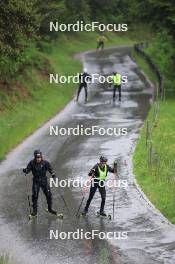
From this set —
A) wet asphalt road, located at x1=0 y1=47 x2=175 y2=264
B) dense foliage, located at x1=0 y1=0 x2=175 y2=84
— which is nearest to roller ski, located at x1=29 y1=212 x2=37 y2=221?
wet asphalt road, located at x1=0 y1=47 x2=175 y2=264

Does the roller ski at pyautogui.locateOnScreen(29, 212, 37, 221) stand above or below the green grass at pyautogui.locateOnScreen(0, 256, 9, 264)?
above

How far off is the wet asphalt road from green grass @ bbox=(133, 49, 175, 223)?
0.38 m

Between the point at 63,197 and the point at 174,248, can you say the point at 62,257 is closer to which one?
the point at 174,248

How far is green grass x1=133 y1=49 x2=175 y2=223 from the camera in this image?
1995 centimetres

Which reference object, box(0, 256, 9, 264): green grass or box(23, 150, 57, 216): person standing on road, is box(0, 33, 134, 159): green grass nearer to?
box(23, 150, 57, 216): person standing on road

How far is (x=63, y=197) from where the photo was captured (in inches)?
813

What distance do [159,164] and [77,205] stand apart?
4.90 meters

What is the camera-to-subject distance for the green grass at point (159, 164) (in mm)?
19953

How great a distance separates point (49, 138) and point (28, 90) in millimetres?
7626

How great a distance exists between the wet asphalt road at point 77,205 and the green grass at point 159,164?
0.38m

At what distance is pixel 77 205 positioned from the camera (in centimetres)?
1975

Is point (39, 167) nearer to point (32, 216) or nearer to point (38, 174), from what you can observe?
point (38, 174)

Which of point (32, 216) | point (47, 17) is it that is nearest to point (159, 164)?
point (32, 216)

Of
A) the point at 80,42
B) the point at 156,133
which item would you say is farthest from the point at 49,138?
the point at 80,42
